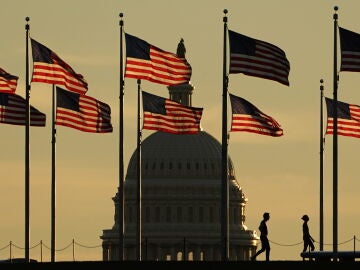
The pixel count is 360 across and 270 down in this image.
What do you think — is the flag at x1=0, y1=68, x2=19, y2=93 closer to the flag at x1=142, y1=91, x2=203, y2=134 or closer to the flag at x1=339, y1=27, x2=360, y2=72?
the flag at x1=142, y1=91, x2=203, y2=134

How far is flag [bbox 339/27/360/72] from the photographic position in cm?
15612

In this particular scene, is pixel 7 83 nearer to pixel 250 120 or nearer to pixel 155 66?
pixel 155 66

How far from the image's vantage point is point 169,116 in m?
170

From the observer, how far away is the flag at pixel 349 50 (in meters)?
156

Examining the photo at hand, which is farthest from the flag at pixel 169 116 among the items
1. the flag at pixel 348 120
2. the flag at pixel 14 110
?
the flag at pixel 348 120

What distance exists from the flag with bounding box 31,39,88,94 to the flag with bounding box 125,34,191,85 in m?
3.24

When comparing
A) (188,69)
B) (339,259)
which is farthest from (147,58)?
(339,259)

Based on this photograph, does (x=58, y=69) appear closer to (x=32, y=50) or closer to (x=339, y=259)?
(x=32, y=50)

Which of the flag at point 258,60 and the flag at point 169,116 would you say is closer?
the flag at point 258,60

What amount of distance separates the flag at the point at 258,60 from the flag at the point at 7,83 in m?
13.7

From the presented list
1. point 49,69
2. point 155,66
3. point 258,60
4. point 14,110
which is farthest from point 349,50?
point 14,110

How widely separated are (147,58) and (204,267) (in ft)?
60.9

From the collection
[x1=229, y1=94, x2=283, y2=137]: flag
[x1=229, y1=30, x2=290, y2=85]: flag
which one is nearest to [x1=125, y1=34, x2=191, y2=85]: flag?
[x1=229, y1=94, x2=283, y2=137]: flag

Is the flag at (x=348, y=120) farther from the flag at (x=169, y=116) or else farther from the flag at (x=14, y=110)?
the flag at (x=14, y=110)
